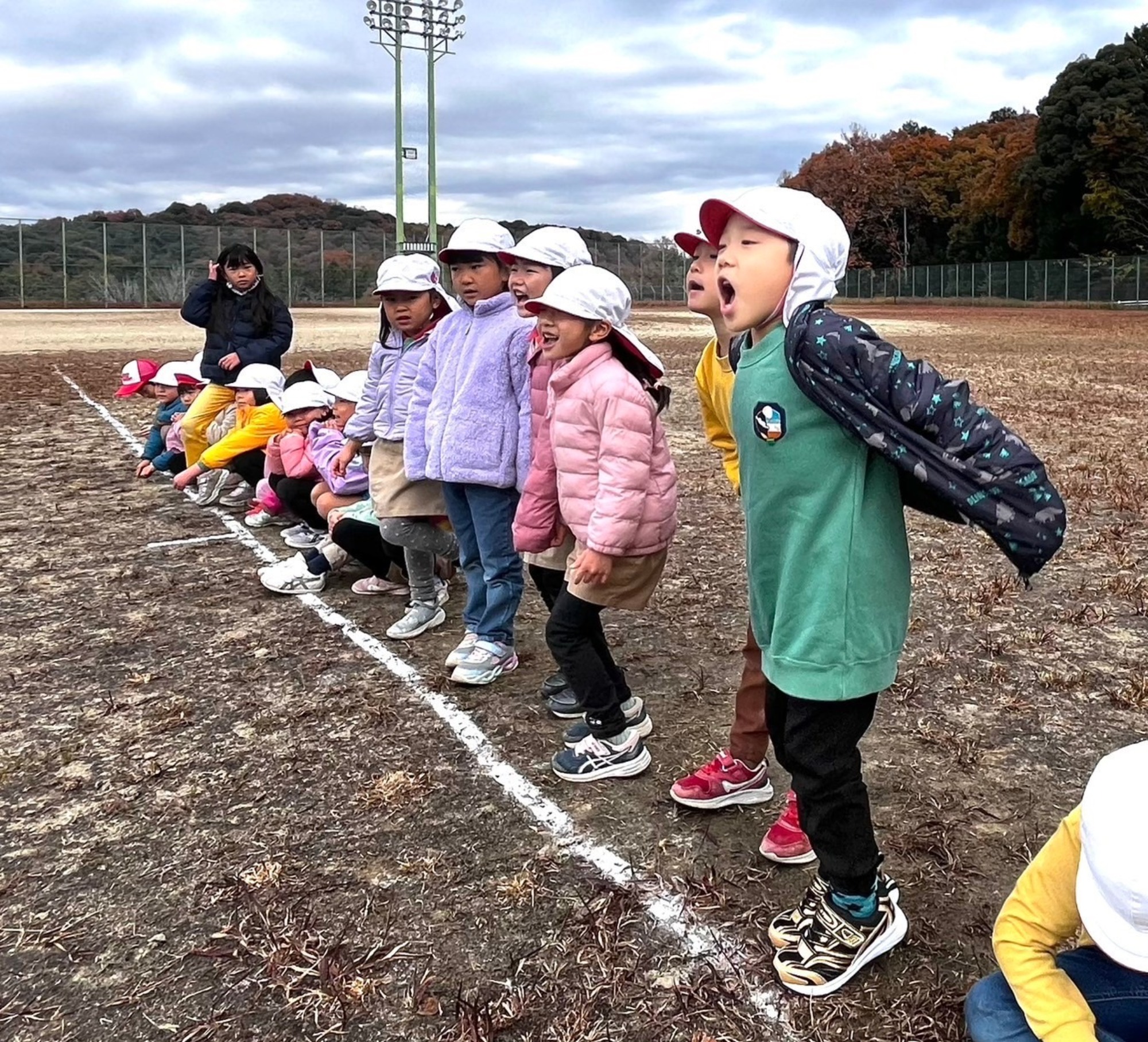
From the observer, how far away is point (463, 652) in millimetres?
4062

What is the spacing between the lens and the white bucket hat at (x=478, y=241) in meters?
3.78

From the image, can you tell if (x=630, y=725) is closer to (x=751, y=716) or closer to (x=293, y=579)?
(x=751, y=716)

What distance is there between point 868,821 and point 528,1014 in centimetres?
82

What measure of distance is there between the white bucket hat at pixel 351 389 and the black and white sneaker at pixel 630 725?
2482 millimetres

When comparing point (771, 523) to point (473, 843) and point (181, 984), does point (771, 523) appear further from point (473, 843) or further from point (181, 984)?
point (181, 984)

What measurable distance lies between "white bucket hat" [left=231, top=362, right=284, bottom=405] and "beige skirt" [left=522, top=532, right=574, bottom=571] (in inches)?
130

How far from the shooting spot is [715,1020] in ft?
7.15

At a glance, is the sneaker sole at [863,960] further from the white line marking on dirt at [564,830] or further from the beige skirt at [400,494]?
the beige skirt at [400,494]

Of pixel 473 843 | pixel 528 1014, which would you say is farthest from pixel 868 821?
pixel 473 843

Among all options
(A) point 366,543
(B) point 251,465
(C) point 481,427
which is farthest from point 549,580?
(B) point 251,465

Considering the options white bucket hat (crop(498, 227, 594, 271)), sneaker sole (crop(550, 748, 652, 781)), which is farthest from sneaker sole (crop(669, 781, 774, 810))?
white bucket hat (crop(498, 227, 594, 271))

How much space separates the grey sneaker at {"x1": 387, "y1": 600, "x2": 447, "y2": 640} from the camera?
179 inches

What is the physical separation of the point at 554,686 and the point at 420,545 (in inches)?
40.5

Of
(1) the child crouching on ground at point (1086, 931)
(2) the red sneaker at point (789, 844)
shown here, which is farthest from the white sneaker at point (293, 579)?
(1) the child crouching on ground at point (1086, 931)
